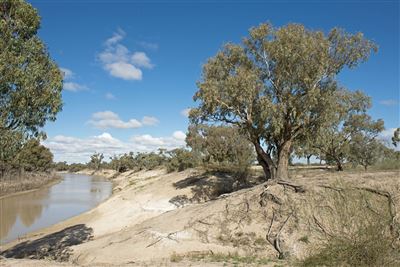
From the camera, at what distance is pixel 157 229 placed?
590 inches

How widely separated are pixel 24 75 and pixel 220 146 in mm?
36246

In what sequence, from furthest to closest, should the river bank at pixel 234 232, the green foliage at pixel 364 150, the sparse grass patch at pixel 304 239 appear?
the green foliage at pixel 364 150
the river bank at pixel 234 232
the sparse grass patch at pixel 304 239

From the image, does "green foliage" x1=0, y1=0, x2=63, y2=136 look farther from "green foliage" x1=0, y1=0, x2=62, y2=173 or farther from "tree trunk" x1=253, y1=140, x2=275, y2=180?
"tree trunk" x1=253, y1=140, x2=275, y2=180

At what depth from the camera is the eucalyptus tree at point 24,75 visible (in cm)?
1193

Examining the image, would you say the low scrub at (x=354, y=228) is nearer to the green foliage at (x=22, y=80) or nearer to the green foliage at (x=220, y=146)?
the green foliage at (x=22, y=80)

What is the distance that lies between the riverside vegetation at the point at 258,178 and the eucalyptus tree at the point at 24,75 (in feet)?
0.12

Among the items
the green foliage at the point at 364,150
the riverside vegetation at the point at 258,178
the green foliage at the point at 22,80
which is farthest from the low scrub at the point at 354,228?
the green foliage at the point at 364,150

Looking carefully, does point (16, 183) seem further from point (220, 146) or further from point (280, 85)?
point (280, 85)

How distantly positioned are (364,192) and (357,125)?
2710 centimetres

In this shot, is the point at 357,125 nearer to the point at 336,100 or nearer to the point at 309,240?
the point at 336,100

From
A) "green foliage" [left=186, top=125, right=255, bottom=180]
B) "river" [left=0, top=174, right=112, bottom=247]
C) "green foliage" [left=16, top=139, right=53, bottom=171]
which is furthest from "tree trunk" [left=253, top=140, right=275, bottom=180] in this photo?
"green foliage" [left=16, top=139, right=53, bottom=171]

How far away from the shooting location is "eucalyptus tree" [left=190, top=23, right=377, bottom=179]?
64.6 feet

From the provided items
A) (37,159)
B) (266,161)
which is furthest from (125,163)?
(266,161)

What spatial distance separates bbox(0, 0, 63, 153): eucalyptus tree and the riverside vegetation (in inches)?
1.5
